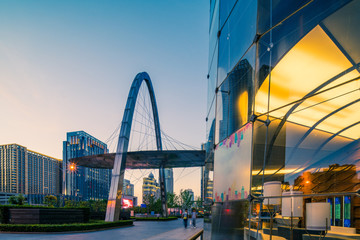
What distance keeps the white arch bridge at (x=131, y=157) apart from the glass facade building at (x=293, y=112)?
2156cm

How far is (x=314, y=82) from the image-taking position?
4496 mm

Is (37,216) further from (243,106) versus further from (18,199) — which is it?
(243,106)

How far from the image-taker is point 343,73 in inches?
157

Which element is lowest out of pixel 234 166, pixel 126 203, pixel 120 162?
pixel 126 203

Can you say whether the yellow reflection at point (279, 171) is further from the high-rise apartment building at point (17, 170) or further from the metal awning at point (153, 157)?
the high-rise apartment building at point (17, 170)

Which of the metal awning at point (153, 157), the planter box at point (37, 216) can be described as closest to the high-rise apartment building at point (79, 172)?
the metal awning at point (153, 157)

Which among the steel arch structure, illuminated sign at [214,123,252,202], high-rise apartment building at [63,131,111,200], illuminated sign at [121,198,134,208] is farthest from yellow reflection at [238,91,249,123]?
high-rise apartment building at [63,131,111,200]

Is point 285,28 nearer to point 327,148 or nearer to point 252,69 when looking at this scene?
point 252,69

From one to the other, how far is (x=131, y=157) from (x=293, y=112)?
3499 cm

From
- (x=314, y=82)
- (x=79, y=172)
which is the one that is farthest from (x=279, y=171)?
(x=79, y=172)

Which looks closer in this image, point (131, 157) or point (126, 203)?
point (131, 157)

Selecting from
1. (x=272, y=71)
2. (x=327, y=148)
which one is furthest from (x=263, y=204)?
(x=272, y=71)

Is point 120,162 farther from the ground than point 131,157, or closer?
farther from the ground

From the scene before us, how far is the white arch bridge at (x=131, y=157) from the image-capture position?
27.9m
